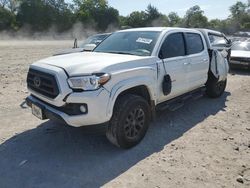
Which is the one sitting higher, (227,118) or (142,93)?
(142,93)

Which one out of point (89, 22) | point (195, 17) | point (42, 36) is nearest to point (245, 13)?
Answer: point (195, 17)

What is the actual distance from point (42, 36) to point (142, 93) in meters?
54.3

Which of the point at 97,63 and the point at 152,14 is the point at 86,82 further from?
the point at 152,14

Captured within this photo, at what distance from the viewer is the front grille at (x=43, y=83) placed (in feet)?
12.9

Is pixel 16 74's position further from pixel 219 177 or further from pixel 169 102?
pixel 219 177

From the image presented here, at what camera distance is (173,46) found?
540 cm

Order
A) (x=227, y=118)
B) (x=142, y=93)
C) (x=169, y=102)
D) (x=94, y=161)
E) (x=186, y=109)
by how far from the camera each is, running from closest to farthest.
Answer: (x=94, y=161)
(x=142, y=93)
(x=169, y=102)
(x=227, y=118)
(x=186, y=109)

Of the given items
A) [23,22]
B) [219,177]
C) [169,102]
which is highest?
[23,22]

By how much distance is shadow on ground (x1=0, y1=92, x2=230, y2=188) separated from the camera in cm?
365

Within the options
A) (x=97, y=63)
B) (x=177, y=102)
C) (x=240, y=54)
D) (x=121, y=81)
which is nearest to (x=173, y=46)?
(x=177, y=102)

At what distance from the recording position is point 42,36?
181ft

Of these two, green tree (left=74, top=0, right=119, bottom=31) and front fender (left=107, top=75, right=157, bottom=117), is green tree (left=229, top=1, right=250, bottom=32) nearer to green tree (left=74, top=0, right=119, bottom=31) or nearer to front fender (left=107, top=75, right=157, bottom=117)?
green tree (left=74, top=0, right=119, bottom=31)

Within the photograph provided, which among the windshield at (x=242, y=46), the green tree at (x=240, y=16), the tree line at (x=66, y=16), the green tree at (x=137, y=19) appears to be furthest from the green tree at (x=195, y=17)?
the windshield at (x=242, y=46)

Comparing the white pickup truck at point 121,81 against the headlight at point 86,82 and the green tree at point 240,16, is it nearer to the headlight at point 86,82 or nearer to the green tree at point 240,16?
the headlight at point 86,82
